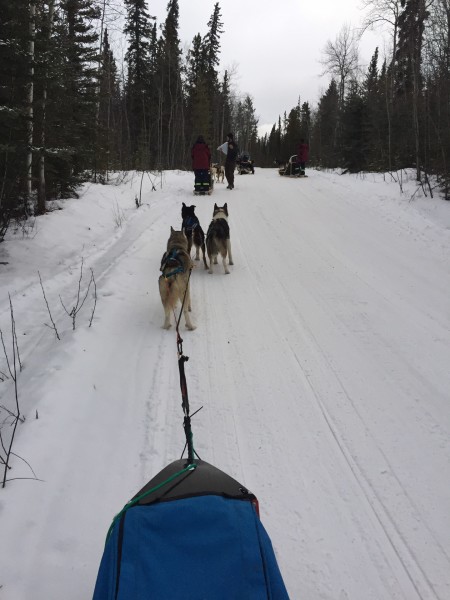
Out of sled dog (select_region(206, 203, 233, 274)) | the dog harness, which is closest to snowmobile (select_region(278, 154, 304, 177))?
sled dog (select_region(206, 203, 233, 274))

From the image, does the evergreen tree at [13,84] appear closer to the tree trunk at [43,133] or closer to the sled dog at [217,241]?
the tree trunk at [43,133]

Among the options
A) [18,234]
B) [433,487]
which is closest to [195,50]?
[18,234]

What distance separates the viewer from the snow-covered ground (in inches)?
91.2

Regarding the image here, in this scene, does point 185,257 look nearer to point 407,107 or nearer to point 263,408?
point 263,408

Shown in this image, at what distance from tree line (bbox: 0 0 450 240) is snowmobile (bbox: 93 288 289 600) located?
598 cm

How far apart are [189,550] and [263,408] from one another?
2290 millimetres

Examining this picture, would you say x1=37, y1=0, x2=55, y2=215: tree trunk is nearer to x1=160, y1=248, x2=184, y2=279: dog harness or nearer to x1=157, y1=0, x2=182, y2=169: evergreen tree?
x1=160, y1=248, x2=184, y2=279: dog harness

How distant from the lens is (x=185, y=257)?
5.34 meters

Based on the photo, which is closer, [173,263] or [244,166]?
[173,263]

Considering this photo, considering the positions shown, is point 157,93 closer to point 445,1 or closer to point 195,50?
point 195,50

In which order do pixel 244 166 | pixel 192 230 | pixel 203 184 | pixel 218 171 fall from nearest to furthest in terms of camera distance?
pixel 192 230 → pixel 203 184 → pixel 218 171 → pixel 244 166

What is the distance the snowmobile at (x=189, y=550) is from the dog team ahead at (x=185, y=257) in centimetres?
244

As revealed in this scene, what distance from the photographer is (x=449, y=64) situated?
40.6 ft

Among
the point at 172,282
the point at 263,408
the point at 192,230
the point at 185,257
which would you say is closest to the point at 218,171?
the point at 192,230
